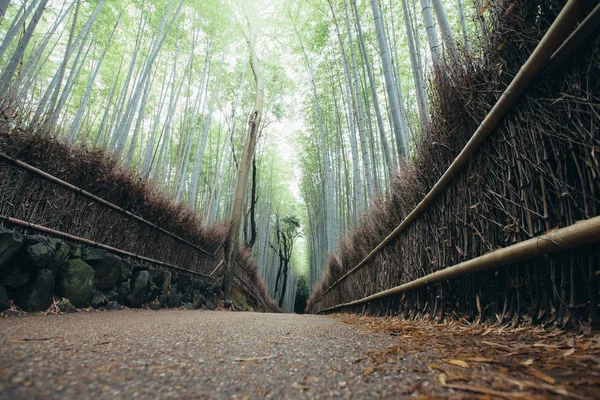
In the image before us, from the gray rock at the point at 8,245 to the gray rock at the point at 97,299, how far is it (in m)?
0.90

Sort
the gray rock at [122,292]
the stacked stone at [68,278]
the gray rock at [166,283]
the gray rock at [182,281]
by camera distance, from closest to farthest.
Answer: the stacked stone at [68,278] < the gray rock at [122,292] < the gray rock at [166,283] < the gray rock at [182,281]

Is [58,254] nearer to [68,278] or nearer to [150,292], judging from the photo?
[68,278]

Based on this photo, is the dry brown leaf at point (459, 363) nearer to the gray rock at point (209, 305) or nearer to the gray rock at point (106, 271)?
the gray rock at point (106, 271)

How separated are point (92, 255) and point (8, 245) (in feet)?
2.72

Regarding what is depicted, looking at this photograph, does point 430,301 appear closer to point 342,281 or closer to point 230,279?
point 342,281

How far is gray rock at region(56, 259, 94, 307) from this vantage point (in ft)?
7.55

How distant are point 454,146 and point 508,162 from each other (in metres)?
0.51

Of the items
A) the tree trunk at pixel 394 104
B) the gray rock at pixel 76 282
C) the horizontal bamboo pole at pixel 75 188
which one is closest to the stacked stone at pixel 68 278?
the gray rock at pixel 76 282

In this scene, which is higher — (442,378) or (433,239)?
(433,239)

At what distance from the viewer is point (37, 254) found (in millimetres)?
2031

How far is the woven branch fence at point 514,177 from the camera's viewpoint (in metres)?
1.00

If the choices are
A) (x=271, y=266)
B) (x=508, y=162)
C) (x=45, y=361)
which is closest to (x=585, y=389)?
(x=508, y=162)

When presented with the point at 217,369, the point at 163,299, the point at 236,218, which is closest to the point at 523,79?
the point at 217,369

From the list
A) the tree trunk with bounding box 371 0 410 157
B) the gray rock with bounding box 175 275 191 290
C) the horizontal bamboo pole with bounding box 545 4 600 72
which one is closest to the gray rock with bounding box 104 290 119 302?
the gray rock with bounding box 175 275 191 290
